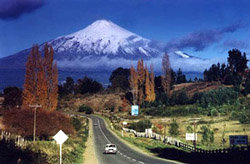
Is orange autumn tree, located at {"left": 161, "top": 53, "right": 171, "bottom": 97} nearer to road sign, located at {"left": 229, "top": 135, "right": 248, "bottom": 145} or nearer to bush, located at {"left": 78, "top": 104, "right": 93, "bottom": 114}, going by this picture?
bush, located at {"left": 78, "top": 104, "right": 93, "bottom": 114}

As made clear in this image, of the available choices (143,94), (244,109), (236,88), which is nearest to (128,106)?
(143,94)

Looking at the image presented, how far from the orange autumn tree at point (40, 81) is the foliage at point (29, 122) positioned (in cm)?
979

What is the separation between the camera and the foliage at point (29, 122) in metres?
46.1

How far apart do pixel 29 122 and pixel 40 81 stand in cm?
1630

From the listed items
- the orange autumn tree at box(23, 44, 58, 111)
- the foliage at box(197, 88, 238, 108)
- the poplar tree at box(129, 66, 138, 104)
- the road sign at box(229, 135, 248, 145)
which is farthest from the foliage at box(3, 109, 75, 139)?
the poplar tree at box(129, 66, 138, 104)

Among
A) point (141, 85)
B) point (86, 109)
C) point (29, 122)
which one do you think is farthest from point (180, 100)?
point (29, 122)

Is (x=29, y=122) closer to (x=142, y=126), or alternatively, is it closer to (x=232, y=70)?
(x=142, y=126)

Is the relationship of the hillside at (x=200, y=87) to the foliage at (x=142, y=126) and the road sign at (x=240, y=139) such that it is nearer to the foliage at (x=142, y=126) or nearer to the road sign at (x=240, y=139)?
the foliage at (x=142, y=126)

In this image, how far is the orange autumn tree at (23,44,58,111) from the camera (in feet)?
204

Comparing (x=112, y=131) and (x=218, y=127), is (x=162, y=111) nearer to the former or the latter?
(x=112, y=131)

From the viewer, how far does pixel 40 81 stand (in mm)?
62594

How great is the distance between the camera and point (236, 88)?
10588 centimetres

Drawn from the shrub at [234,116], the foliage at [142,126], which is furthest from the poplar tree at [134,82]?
the shrub at [234,116]

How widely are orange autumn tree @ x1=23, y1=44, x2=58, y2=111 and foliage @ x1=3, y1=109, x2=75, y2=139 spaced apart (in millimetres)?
9791
